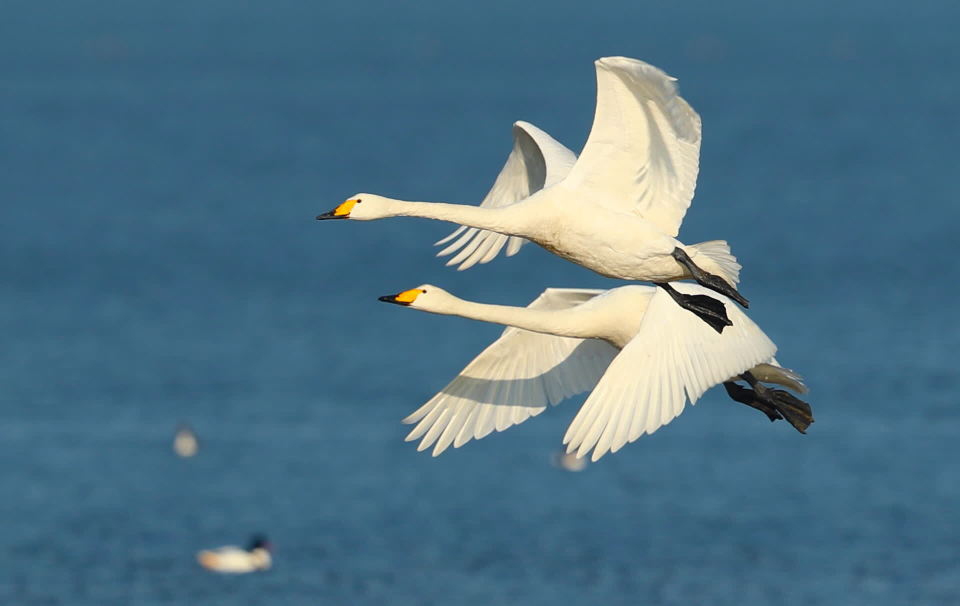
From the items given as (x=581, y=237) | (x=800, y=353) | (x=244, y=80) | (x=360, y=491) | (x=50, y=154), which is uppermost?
(x=244, y=80)

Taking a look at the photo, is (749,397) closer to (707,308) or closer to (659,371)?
(707,308)

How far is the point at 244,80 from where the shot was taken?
9381cm

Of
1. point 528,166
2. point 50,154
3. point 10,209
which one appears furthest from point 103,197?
point 528,166

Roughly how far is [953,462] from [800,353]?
501 centimetres

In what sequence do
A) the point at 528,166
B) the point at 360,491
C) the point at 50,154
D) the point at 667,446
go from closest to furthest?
1. the point at 528,166
2. the point at 360,491
3. the point at 667,446
4. the point at 50,154

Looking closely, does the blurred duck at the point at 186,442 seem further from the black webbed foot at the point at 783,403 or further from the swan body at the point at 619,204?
the swan body at the point at 619,204

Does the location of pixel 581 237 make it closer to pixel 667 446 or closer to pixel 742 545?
pixel 742 545

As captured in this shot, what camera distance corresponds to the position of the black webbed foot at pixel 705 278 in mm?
12562

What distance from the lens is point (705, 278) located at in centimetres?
1263

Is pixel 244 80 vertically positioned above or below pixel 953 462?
above

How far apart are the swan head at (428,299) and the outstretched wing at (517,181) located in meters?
0.89

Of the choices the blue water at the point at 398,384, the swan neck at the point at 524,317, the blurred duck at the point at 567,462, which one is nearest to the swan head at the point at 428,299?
the swan neck at the point at 524,317

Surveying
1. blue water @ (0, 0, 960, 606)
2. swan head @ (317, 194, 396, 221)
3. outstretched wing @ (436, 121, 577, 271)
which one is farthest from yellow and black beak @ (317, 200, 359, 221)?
blue water @ (0, 0, 960, 606)

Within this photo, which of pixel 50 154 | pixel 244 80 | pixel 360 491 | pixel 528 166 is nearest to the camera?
pixel 528 166
